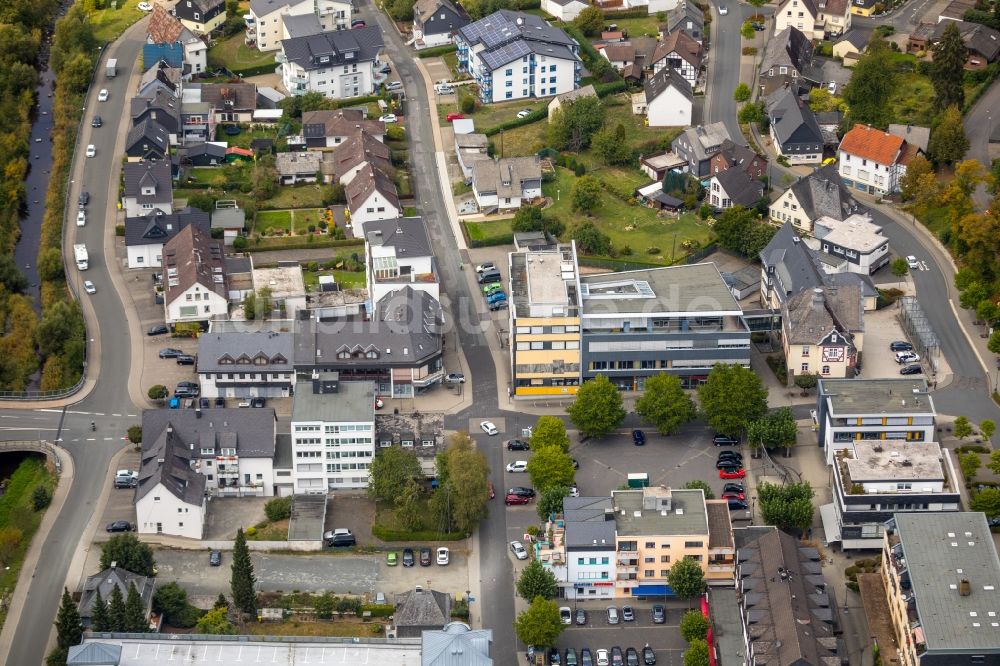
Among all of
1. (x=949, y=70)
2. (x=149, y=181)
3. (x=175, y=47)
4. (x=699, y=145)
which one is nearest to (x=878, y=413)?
(x=699, y=145)

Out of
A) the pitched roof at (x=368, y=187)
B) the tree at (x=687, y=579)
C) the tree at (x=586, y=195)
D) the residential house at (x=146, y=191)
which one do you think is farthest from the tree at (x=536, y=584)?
the residential house at (x=146, y=191)

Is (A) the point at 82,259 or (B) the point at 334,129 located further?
(B) the point at 334,129

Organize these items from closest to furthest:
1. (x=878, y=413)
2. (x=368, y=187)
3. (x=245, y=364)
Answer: (x=878, y=413)
(x=245, y=364)
(x=368, y=187)

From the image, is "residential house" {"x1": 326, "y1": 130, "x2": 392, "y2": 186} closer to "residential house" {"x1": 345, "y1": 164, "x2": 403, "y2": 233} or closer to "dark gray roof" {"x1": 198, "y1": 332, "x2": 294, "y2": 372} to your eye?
"residential house" {"x1": 345, "y1": 164, "x2": 403, "y2": 233}

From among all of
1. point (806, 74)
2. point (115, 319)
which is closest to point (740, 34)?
point (806, 74)

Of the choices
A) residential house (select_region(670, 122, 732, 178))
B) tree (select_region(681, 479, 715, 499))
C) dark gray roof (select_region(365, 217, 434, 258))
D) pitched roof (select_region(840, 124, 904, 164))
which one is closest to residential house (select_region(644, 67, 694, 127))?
residential house (select_region(670, 122, 732, 178))

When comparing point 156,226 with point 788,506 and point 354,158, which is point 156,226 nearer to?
point 354,158
